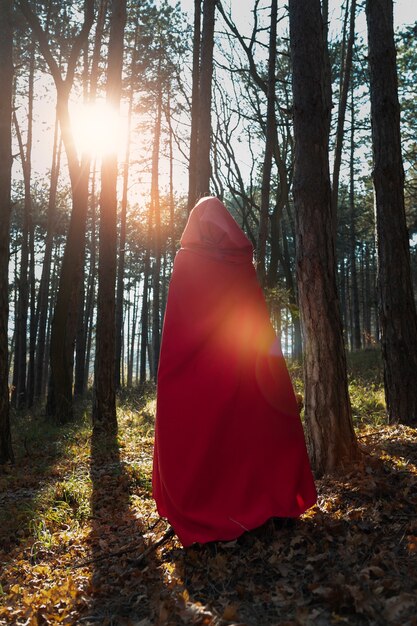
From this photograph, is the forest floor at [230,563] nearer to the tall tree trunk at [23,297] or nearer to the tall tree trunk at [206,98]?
the tall tree trunk at [206,98]

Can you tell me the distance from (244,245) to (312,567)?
2.29 m

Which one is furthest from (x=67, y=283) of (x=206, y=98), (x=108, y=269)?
(x=206, y=98)

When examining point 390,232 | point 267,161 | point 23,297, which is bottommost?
point 390,232

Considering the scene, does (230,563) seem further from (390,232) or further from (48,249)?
(48,249)

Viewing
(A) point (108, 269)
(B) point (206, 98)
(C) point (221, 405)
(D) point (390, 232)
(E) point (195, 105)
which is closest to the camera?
(C) point (221, 405)

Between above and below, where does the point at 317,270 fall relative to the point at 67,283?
below

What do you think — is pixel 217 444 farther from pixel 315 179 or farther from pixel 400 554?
pixel 315 179

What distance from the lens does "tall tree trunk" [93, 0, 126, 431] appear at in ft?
33.0

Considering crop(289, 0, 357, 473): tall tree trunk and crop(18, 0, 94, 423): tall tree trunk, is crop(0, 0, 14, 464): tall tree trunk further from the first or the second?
crop(289, 0, 357, 473): tall tree trunk

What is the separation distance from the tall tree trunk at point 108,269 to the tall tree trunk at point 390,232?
17.2 ft

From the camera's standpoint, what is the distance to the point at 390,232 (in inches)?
281

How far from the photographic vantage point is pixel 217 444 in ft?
12.1

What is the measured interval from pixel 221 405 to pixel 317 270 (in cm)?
190

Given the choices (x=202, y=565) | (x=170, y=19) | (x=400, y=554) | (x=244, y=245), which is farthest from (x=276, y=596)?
(x=170, y=19)
